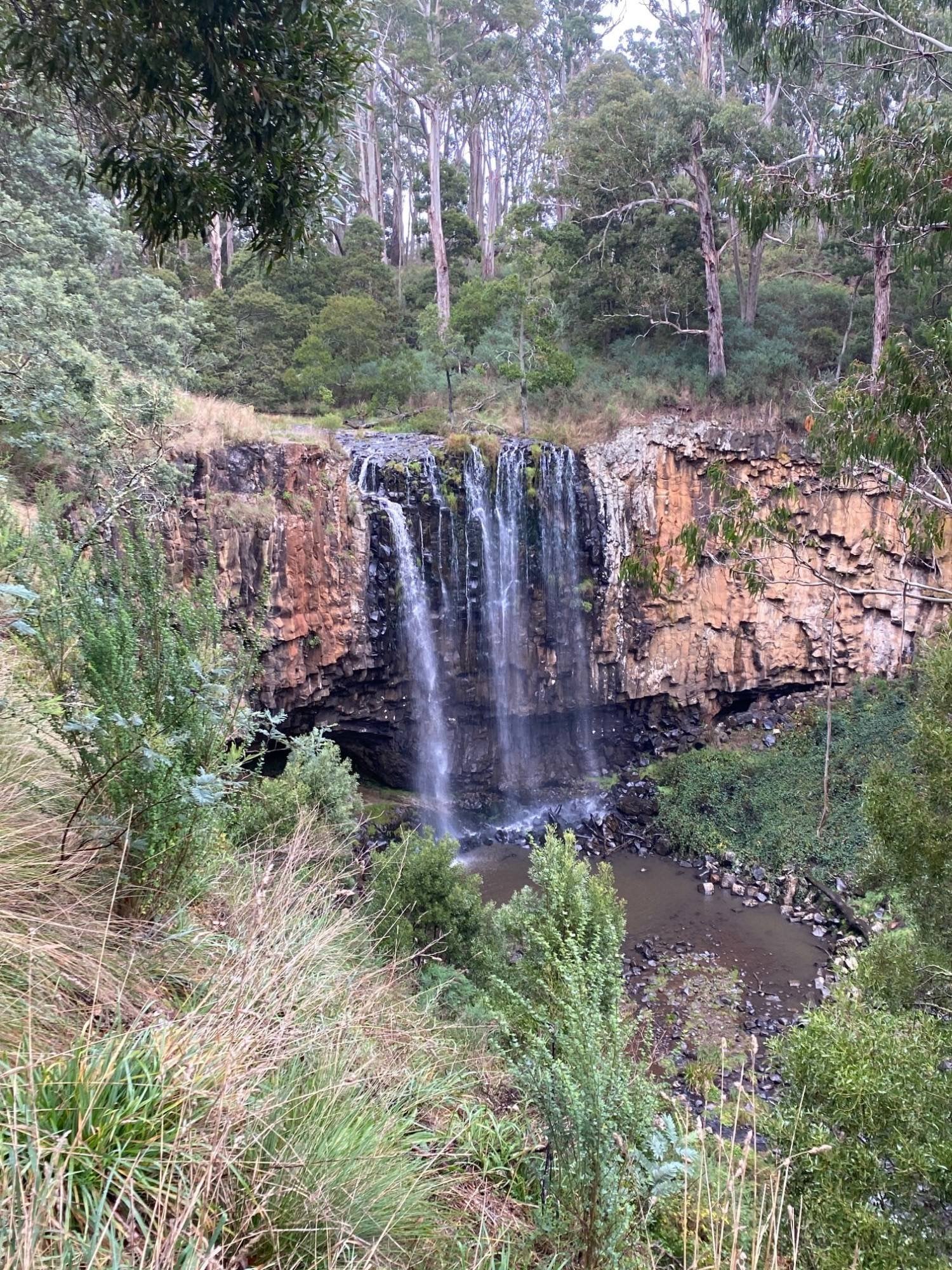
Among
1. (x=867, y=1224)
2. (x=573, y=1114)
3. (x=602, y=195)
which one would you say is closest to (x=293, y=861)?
(x=573, y=1114)

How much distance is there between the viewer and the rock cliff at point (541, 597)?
1230cm

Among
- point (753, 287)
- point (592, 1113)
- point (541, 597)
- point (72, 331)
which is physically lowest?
point (592, 1113)

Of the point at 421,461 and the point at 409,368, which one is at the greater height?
the point at 409,368

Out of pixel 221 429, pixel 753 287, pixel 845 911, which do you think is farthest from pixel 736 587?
pixel 221 429

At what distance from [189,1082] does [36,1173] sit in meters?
0.40

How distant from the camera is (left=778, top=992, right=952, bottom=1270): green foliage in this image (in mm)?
3057

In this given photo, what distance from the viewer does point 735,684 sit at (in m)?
15.8

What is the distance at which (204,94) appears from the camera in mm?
3148

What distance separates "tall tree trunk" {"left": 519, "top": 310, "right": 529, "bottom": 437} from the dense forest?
0.19 meters

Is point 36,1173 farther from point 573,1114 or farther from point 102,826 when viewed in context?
point 573,1114

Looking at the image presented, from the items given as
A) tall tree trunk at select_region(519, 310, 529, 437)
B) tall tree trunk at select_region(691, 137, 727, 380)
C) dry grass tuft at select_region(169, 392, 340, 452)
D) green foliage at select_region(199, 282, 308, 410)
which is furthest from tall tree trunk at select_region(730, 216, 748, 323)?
dry grass tuft at select_region(169, 392, 340, 452)

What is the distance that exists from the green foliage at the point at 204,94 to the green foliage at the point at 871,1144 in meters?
4.62

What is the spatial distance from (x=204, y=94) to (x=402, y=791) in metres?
12.4

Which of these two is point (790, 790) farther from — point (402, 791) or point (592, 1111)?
point (592, 1111)
